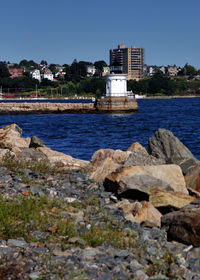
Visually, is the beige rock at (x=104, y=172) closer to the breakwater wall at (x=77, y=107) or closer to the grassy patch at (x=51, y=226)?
the grassy patch at (x=51, y=226)

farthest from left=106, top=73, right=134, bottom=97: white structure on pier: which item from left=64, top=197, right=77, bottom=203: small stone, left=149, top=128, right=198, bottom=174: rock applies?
left=64, top=197, right=77, bottom=203: small stone

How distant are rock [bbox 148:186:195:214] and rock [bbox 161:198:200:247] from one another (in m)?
0.69

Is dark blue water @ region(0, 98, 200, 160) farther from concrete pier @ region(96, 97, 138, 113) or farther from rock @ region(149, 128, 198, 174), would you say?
rock @ region(149, 128, 198, 174)

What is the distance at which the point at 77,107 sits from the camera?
7281 cm

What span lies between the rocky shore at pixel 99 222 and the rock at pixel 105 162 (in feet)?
0.17

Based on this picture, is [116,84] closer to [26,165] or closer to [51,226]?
[26,165]

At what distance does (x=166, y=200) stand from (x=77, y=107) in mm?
65909

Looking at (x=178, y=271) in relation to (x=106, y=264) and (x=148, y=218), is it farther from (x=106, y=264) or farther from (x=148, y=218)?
(x=148, y=218)

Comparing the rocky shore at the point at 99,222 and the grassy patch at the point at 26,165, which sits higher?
the grassy patch at the point at 26,165

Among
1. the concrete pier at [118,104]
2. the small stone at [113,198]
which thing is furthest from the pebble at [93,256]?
the concrete pier at [118,104]

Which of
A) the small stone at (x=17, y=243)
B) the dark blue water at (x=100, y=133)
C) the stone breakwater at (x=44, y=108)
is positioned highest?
the small stone at (x=17, y=243)

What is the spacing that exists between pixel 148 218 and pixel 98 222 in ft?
3.42

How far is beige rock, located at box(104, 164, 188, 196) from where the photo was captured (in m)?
8.21

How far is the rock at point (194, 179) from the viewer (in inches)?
355
